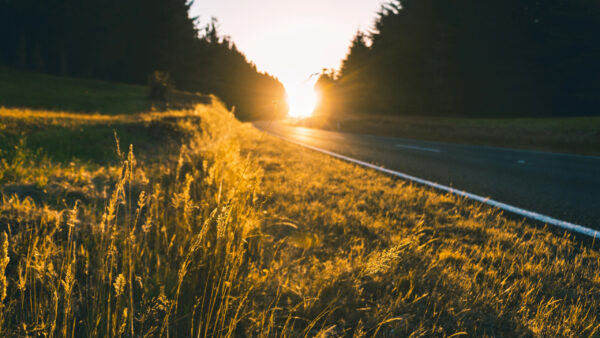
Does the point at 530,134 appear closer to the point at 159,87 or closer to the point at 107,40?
the point at 159,87

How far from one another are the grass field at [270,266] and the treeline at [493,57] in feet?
61.8

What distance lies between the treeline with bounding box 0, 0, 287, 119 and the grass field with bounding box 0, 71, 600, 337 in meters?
33.0

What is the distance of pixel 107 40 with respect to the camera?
38.4 m

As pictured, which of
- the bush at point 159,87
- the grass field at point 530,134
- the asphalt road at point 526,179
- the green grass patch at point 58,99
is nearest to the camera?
the asphalt road at point 526,179

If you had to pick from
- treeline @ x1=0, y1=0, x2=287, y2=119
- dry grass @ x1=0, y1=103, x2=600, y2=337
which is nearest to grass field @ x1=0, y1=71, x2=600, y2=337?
dry grass @ x1=0, y1=103, x2=600, y2=337

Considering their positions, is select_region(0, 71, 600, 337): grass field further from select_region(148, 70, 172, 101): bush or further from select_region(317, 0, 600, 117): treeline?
select_region(148, 70, 172, 101): bush

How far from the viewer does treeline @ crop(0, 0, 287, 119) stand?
32844mm

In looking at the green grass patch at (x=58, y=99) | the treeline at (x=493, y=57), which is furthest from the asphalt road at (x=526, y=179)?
the treeline at (x=493, y=57)

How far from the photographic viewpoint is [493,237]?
2.31 meters

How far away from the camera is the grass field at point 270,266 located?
1.20 m

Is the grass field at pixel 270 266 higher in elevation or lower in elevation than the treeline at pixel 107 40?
lower

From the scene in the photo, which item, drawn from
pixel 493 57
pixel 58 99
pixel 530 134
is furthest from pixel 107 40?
pixel 530 134

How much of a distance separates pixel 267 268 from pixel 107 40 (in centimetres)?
Answer: 4962

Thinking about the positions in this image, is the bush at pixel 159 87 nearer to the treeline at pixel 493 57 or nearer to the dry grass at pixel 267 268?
the treeline at pixel 493 57
